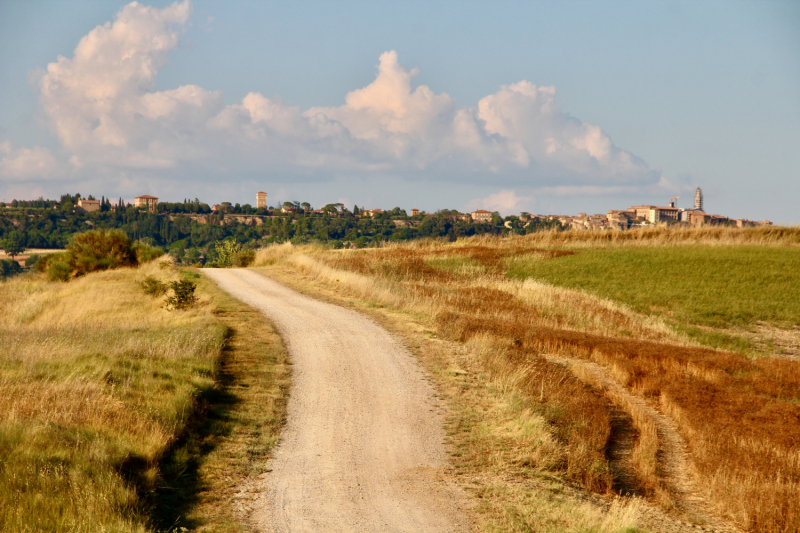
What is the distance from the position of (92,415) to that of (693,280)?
34185mm

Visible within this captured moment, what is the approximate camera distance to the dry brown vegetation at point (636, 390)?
A: 27.3ft

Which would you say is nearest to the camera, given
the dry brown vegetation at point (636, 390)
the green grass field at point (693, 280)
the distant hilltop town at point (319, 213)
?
the dry brown vegetation at point (636, 390)

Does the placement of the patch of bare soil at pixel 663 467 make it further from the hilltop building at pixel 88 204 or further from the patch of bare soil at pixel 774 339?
the hilltop building at pixel 88 204

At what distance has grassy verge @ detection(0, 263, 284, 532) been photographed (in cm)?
606

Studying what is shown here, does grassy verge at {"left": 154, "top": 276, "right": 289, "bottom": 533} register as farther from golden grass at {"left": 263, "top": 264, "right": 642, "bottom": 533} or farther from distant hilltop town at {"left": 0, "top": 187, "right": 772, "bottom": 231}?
distant hilltop town at {"left": 0, "top": 187, "right": 772, "bottom": 231}

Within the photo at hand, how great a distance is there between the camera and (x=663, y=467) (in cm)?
945

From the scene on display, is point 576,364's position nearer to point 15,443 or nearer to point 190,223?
point 15,443

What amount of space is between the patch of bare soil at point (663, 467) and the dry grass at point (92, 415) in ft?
20.8

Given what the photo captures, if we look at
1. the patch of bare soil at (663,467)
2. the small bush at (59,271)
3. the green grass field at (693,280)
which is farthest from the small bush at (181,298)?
the green grass field at (693,280)

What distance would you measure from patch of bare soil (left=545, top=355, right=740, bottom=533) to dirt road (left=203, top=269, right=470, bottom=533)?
8.99 ft

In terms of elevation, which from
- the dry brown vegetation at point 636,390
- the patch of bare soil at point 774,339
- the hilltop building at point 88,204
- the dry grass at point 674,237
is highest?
the hilltop building at point 88,204

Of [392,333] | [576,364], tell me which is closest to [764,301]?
[576,364]

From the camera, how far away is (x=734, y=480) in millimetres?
8289

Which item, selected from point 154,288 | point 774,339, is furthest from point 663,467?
point 154,288
